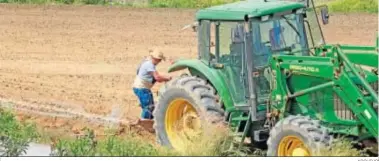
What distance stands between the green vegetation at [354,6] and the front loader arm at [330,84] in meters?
19.4

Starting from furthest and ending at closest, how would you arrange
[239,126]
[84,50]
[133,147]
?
1. [84,50]
2. [239,126]
3. [133,147]

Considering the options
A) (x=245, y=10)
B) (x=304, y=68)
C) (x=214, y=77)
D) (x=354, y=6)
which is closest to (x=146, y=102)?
(x=214, y=77)

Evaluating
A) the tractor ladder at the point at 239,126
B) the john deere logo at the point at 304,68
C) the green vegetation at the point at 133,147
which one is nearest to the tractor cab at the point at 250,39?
the tractor ladder at the point at 239,126

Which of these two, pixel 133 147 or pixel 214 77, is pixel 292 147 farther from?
pixel 133 147

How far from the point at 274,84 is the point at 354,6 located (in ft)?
68.8

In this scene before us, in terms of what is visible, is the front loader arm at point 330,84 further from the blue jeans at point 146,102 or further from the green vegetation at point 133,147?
the blue jeans at point 146,102

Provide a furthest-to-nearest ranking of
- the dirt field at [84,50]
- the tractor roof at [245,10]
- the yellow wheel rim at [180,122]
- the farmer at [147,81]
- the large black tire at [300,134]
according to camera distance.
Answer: the dirt field at [84,50] < the farmer at [147,81] < the yellow wheel rim at [180,122] < the tractor roof at [245,10] < the large black tire at [300,134]

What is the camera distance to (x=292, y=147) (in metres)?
10.1

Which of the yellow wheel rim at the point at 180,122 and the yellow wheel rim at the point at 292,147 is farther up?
the yellow wheel rim at the point at 180,122

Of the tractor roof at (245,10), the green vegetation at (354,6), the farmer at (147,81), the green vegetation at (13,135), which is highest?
the green vegetation at (354,6)

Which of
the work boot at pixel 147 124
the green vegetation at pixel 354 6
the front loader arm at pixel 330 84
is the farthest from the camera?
the green vegetation at pixel 354 6

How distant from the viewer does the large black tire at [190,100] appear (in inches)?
435

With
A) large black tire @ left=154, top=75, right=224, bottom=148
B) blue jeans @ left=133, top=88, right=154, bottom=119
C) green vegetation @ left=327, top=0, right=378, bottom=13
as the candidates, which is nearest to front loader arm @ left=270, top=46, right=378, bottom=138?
large black tire @ left=154, top=75, right=224, bottom=148
